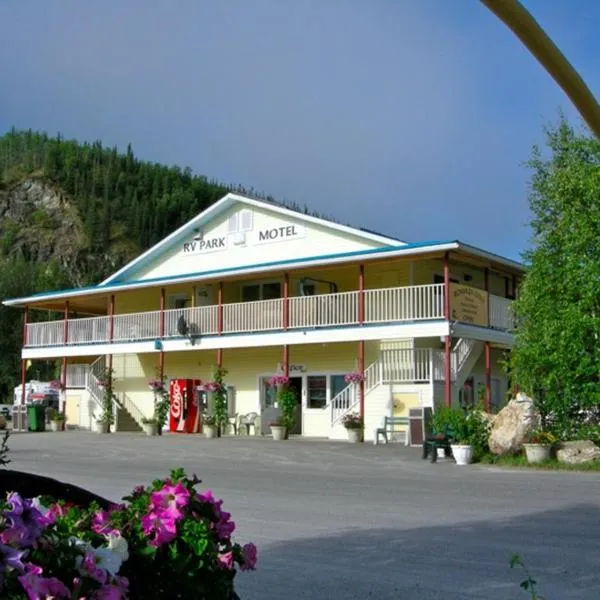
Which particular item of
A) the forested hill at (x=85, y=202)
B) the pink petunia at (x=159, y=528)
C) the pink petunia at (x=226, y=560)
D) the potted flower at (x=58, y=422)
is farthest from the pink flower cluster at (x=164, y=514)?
the forested hill at (x=85, y=202)

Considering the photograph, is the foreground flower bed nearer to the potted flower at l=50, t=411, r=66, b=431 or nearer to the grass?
the grass

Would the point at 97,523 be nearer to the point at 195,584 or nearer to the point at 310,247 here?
the point at 195,584

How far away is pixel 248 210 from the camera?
32750mm

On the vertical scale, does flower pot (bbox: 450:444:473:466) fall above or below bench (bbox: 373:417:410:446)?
below

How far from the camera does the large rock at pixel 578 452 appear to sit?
1767 centimetres

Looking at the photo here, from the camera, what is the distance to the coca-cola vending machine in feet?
102

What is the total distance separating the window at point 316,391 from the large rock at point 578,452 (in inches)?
490

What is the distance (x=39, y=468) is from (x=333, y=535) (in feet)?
33.8

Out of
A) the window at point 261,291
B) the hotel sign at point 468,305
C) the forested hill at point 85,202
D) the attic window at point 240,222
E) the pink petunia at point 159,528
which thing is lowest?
the pink petunia at point 159,528

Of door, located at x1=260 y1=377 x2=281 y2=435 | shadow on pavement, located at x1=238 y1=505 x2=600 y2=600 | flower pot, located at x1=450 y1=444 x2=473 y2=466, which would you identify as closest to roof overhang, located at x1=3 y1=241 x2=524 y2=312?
door, located at x1=260 y1=377 x2=281 y2=435

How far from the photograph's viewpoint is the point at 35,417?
34438mm

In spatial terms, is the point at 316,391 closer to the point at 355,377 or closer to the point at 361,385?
the point at 361,385

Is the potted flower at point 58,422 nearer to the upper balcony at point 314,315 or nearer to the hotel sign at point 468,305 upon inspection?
the upper balcony at point 314,315

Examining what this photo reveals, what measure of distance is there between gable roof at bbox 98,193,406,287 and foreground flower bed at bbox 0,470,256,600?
23688 mm
